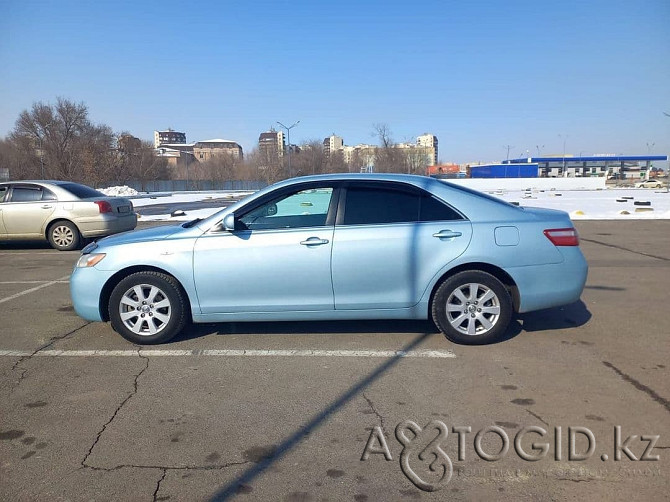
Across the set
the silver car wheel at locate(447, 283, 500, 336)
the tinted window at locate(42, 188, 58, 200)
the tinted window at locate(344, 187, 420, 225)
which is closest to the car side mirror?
the tinted window at locate(344, 187, 420, 225)

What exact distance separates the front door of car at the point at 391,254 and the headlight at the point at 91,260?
90.7 inches

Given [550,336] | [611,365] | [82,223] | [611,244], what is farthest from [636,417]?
[82,223]

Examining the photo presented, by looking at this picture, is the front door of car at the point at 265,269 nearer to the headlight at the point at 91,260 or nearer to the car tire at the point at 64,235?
the headlight at the point at 91,260

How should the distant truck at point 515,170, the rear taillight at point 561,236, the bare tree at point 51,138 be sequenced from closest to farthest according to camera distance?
1. the rear taillight at point 561,236
2. the bare tree at point 51,138
3. the distant truck at point 515,170

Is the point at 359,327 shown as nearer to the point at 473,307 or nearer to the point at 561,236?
the point at 473,307

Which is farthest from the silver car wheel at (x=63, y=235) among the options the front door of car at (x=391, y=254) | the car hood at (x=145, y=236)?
the front door of car at (x=391, y=254)

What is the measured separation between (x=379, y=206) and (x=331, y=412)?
2109 mm

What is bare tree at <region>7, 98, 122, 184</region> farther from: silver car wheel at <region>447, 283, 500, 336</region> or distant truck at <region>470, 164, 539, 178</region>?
distant truck at <region>470, 164, 539, 178</region>

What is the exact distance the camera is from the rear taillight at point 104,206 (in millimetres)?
11086

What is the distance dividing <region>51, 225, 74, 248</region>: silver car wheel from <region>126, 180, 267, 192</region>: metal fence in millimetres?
55461

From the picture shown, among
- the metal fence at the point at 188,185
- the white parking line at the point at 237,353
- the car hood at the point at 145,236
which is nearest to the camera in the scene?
the white parking line at the point at 237,353

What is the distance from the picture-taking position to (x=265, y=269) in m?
4.61

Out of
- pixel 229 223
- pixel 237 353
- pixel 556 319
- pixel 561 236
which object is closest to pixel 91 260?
pixel 229 223

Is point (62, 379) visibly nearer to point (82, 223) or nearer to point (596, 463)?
point (596, 463)
